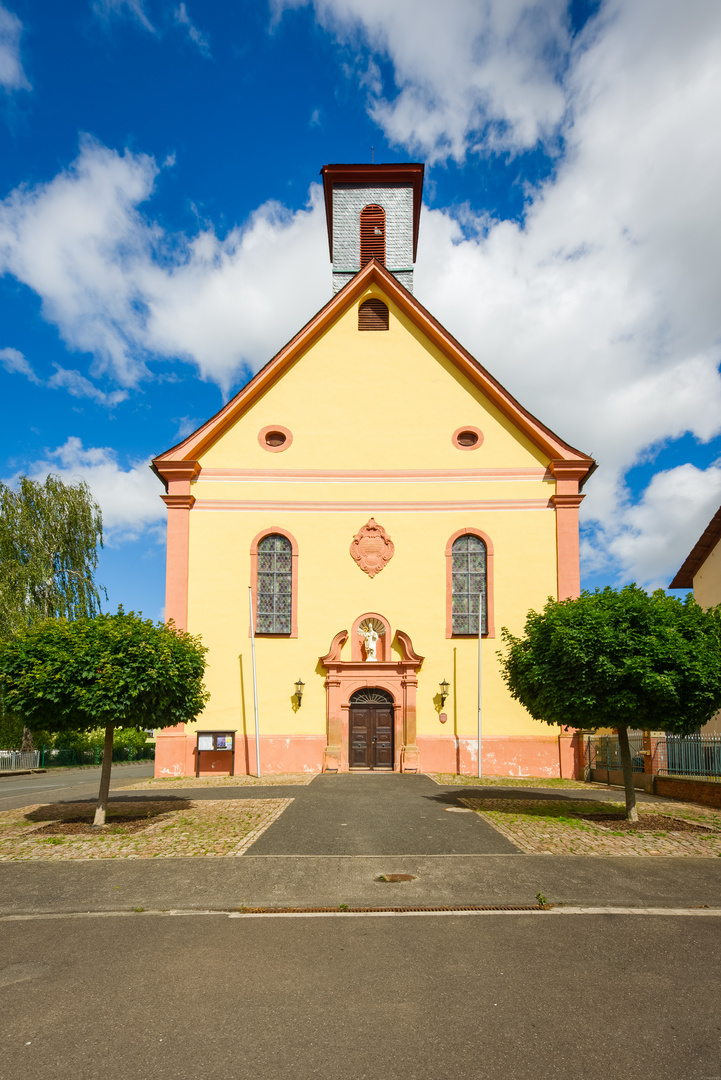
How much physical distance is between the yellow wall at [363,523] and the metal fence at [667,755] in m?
1.69

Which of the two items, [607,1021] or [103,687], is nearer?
[607,1021]

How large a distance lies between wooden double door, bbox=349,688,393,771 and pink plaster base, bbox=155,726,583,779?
0.93m

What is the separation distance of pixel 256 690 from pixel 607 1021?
56.6ft

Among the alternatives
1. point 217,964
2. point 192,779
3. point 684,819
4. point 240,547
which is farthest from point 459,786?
point 217,964

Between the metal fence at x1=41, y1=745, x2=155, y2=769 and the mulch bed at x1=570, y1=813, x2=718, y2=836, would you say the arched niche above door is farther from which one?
the metal fence at x1=41, y1=745, x2=155, y2=769

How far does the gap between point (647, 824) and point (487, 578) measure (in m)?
10.3

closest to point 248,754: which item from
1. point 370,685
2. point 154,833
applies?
point 370,685

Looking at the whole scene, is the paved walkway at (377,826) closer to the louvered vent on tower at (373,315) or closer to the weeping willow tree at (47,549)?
the louvered vent on tower at (373,315)

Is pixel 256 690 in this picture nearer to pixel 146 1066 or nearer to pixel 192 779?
pixel 192 779

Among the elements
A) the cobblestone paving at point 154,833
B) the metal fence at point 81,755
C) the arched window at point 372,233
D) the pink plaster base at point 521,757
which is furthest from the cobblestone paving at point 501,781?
the metal fence at point 81,755

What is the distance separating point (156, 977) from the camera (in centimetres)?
600

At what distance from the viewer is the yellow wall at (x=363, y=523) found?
72.1 ft

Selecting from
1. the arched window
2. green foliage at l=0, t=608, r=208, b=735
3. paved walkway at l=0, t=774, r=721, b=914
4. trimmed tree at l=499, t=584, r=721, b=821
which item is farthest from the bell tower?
paved walkway at l=0, t=774, r=721, b=914

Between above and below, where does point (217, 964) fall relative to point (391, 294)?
below
